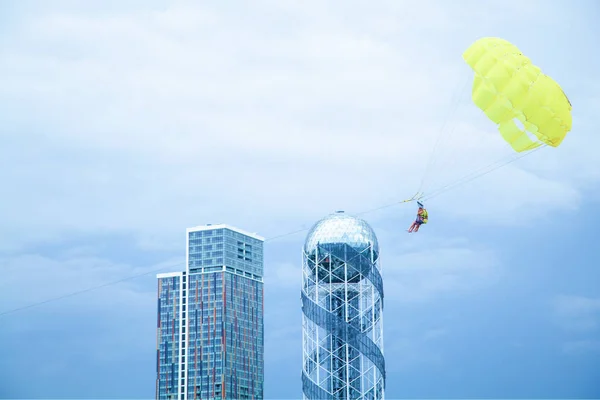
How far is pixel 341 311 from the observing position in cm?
11038

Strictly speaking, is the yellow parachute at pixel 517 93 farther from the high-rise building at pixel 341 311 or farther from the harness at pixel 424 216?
the high-rise building at pixel 341 311

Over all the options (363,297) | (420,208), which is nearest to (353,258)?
(363,297)

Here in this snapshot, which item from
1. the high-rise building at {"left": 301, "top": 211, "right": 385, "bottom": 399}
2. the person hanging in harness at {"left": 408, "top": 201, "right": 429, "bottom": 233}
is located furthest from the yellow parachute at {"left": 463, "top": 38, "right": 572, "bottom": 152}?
the high-rise building at {"left": 301, "top": 211, "right": 385, "bottom": 399}

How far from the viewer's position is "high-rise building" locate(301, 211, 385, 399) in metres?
109

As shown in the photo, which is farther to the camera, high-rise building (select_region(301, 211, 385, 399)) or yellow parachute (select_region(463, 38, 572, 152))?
high-rise building (select_region(301, 211, 385, 399))

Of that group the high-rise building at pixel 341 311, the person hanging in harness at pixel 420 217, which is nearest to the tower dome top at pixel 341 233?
the high-rise building at pixel 341 311

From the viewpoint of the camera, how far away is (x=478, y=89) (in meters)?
76.9

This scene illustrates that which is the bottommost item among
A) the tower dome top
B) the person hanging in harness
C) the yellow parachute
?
the person hanging in harness

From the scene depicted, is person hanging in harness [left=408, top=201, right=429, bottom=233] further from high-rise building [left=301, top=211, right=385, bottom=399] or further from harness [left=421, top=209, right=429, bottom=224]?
high-rise building [left=301, top=211, right=385, bottom=399]

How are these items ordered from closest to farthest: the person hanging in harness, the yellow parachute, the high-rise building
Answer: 1. the yellow parachute
2. the person hanging in harness
3. the high-rise building

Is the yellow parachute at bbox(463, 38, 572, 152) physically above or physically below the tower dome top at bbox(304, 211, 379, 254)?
below

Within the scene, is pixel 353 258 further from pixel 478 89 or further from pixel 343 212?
pixel 478 89

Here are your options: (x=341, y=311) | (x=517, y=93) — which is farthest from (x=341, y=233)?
(x=517, y=93)

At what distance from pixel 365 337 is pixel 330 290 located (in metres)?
5.78
